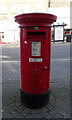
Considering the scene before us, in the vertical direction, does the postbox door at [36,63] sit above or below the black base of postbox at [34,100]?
above

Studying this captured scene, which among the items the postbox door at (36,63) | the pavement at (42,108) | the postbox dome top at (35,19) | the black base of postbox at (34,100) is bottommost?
the pavement at (42,108)

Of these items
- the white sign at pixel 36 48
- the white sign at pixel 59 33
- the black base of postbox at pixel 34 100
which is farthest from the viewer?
the white sign at pixel 59 33

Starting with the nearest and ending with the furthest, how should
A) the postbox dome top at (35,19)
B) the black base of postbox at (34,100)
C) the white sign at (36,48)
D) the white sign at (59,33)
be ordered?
1. the postbox dome top at (35,19)
2. the white sign at (36,48)
3. the black base of postbox at (34,100)
4. the white sign at (59,33)

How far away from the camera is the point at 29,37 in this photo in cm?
277

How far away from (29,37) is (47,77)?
0.92m

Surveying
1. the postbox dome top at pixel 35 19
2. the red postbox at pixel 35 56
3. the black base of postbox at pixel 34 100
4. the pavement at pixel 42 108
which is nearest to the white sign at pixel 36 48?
the red postbox at pixel 35 56

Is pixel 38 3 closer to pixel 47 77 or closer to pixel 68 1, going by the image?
pixel 68 1

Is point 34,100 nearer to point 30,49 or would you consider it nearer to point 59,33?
point 30,49

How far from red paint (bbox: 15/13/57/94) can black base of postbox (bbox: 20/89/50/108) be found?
0.08 m

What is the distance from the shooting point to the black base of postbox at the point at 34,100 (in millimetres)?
3016

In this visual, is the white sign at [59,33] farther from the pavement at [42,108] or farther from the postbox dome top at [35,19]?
the postbox dome top at [35,19]

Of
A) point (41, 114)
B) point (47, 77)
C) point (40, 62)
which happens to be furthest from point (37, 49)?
point (41, 114)

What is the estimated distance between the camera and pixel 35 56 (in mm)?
2844

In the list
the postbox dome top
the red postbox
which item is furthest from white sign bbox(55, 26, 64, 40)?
the postbox dome top
